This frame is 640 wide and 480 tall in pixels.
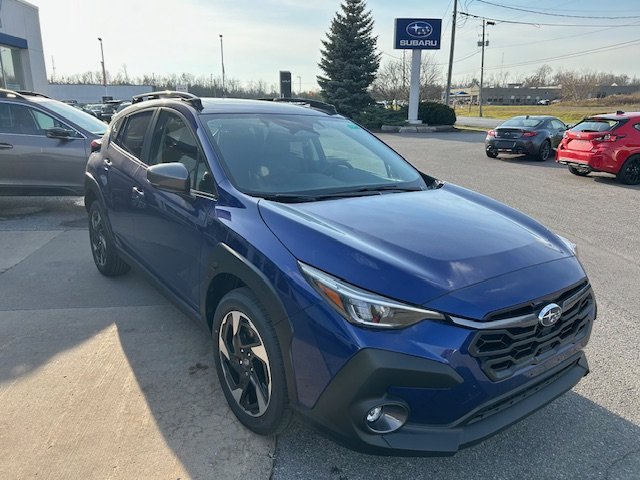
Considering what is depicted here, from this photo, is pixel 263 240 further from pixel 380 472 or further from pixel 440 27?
pixel 440 27

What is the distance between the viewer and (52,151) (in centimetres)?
761

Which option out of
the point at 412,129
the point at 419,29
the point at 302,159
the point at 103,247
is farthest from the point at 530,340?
the point at 419,29

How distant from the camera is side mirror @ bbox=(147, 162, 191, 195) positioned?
9.68 feet

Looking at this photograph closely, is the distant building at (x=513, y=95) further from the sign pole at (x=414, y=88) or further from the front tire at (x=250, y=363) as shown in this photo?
the front tire at (x=250, y=363)

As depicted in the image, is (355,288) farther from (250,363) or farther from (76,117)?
(76,117)

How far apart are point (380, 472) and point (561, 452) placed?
3.23ft

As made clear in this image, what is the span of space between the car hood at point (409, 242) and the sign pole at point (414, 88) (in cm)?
2915

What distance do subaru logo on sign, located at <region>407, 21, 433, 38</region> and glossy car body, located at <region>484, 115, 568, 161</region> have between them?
663 inches

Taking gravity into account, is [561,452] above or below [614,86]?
below

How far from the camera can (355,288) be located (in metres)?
2.06

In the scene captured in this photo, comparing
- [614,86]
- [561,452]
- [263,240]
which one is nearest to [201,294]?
[263,240]

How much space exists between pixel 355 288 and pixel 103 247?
3.68 metres

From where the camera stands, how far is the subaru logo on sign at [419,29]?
30.8 meters

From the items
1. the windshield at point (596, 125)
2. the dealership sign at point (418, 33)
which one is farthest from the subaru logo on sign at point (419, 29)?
the windshield at point (596, 125)
